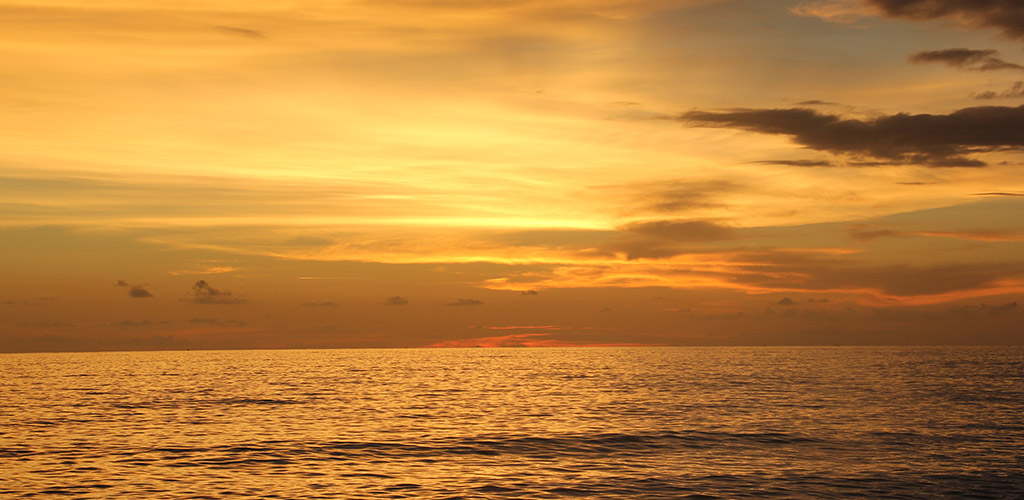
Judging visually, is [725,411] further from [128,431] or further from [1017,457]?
[128,431]

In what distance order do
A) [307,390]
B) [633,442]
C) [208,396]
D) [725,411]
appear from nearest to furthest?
[633,442]
[725,411]
[208,396]
[307,390]

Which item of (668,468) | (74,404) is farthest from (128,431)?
(668,468)

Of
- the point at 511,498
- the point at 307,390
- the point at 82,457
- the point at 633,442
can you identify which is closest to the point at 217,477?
the point at 82,457

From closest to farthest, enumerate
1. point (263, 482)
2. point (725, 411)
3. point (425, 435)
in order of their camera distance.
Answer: point (263, 482), point (425, 435), point (725, 411)

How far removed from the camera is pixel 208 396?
106750mm

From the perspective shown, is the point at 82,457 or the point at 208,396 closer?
the point at 82,457

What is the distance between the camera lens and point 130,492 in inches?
1622

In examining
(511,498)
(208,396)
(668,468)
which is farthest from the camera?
(208,396)

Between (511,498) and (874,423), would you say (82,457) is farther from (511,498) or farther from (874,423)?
(874,423)

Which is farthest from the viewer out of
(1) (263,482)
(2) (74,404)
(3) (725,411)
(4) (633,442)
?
(2) (74,404)

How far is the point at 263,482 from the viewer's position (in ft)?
144

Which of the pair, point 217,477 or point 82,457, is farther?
point 82,457

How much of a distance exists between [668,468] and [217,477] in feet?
87.1

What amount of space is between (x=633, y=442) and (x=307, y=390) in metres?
73.5
